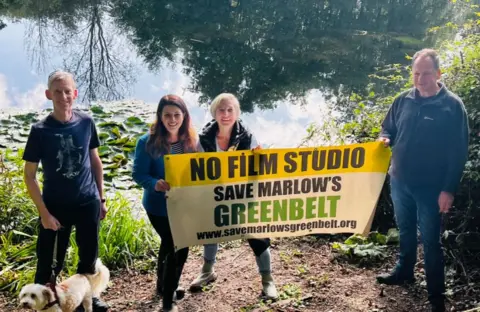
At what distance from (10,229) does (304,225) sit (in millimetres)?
3053

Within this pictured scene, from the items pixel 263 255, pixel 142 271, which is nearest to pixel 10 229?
pixel 142 271

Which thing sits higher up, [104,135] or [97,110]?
[97,110]

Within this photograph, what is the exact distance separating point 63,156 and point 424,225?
2.35 m

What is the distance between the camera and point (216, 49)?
Result: 17.1 meters

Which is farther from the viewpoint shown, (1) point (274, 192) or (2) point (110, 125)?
(2) point (110, 125)

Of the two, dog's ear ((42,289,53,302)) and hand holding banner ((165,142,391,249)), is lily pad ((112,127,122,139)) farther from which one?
dog's ear ((42,289,53,302))

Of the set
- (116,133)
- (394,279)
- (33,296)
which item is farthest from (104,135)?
(394,279)

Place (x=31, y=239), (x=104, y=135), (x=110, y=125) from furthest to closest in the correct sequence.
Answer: (x=110, y=125) → (x=104, y=135) → (x=31, y=239)

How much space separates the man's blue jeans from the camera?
9.62 feet

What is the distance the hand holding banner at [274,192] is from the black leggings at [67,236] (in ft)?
1.68

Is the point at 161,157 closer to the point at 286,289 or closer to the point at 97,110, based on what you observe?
the point at 286,289

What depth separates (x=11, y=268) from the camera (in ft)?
12.9

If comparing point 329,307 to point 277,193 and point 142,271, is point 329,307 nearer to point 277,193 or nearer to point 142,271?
point 277,193

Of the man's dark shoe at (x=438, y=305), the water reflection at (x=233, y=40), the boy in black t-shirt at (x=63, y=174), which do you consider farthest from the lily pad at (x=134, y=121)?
the man's dark shoe at (x=438, y=305)
